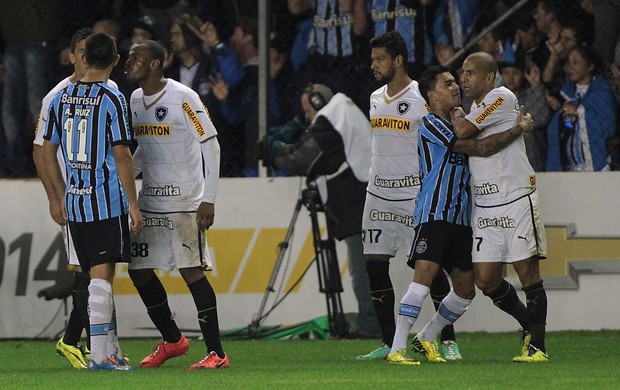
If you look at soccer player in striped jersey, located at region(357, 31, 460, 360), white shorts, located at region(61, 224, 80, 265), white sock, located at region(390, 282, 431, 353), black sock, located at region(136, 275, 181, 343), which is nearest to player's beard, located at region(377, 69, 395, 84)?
soccer player in striped jersey, located at region(357, 31, 460, 360)

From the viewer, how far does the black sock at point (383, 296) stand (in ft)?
30.1

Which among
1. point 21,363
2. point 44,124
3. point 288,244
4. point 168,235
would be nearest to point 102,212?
point 168,235

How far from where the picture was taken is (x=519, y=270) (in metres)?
8.41

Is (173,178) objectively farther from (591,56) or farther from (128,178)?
(591,56)

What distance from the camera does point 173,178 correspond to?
8406 millimetres

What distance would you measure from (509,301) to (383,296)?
936 mm

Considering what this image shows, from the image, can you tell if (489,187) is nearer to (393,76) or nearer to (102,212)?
(393,76)

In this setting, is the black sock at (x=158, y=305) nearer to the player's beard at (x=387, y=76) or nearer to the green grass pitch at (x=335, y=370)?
the green grass pitch at (x=335, y=370)

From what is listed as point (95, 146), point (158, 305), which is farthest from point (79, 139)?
point (158, 305)

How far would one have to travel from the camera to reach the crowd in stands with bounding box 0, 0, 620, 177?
11852 mm

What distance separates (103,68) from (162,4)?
529 centimetres

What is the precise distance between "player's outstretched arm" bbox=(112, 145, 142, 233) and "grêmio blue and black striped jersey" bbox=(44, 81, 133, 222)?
0.06 m

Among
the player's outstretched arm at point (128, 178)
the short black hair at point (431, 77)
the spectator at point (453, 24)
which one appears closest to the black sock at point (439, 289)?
the short black hair at point (431, 77)

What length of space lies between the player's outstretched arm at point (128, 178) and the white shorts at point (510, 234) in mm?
A: 2156
